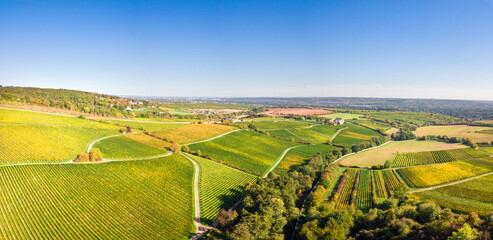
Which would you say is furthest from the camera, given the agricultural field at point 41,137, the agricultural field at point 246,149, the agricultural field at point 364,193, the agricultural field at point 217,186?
the agricultural field at point 246,149

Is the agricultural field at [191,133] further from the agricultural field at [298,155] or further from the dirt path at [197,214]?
the agricultural field at [298,155]

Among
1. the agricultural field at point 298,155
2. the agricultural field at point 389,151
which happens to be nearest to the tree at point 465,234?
the agricultural field at point 298,155

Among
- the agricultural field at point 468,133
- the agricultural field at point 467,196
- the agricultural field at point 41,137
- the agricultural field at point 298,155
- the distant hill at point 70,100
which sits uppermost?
the distant hill at point 70,100

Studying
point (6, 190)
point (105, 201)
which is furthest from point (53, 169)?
point (105, 201)

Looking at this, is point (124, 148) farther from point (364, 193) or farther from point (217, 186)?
point (364, 193)

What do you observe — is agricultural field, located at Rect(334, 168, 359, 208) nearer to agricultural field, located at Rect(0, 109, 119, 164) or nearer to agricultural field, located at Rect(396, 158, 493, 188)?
agricultural field, located at Rect(396, 158, 493, 188)
